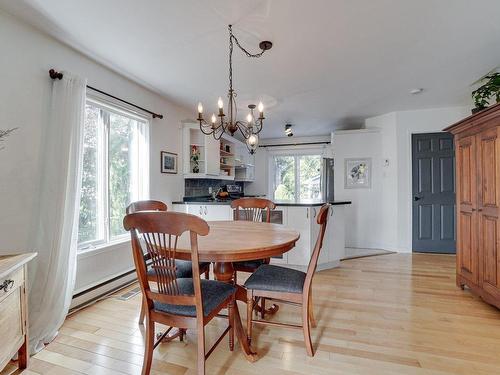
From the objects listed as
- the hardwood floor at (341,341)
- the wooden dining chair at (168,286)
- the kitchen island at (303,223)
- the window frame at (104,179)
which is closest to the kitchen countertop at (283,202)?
the kitchen island at (303,223)

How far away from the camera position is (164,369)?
5.34 feet

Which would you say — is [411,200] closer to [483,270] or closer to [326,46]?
[483,270]

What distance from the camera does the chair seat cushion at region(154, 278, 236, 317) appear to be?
1.43m

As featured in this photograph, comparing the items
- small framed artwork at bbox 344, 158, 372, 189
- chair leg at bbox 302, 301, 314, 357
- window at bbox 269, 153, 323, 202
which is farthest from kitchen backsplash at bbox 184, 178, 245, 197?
chair leg at bbox 302, 301, 314, 357

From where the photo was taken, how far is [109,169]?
114 inches

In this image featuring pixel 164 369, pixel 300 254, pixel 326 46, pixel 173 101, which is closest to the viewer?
pixel 164 369

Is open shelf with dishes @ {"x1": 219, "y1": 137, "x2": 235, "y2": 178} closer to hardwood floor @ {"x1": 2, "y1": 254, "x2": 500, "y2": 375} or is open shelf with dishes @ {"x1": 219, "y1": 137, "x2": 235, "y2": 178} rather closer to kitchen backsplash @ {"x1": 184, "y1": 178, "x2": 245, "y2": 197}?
kitchen backsplash @ {"x1": 184, "y1": 178, "x2": 245, "y2": 197}

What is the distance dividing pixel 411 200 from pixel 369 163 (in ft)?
3.11

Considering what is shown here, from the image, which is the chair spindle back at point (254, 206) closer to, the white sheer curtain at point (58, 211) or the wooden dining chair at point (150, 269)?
the wooden dining chair at point (150, 269)

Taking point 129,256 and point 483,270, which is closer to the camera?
point 483,270

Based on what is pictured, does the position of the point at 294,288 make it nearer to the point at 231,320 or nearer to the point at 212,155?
the point at 231,320

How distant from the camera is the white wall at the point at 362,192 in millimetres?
4809

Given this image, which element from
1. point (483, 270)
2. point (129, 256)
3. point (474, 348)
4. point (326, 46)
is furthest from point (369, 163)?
point (129, 256)

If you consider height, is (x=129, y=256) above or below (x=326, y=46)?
below
